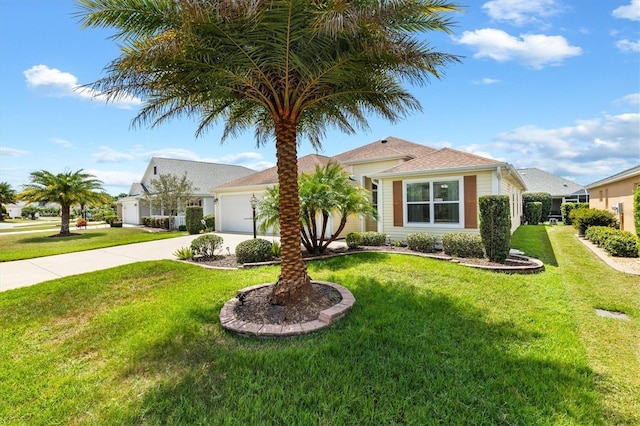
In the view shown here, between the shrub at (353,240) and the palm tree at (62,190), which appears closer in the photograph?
the shrub at (353,240)

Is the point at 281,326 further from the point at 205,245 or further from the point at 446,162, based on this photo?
the point at 446,162

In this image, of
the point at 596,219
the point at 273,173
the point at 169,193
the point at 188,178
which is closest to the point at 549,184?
the point at 596,219

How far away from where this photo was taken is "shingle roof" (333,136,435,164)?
14797 millimetres

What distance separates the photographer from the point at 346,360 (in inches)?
136

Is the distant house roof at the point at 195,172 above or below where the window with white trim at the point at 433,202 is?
above

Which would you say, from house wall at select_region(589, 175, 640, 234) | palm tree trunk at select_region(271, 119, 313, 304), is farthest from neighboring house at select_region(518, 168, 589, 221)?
palm tree trunk at select_region(271, 119, 313, 304)

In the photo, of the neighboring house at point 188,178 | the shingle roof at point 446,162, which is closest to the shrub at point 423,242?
the shingle roof at point 446,162

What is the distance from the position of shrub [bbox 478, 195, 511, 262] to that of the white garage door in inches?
549

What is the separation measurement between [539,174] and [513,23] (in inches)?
1349

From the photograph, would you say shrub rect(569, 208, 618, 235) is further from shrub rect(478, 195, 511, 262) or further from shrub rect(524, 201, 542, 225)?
shrub rect(478, 195, 511, 262)

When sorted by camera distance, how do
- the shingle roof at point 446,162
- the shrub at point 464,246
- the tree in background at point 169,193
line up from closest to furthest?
the shrub at point 464,246
the shingle roof at point 446,162
the tree in background at point 169,193

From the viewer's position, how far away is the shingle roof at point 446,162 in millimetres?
10781

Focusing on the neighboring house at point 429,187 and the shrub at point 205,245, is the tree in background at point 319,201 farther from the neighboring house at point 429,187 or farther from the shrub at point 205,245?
the neighboring house at point 429,187

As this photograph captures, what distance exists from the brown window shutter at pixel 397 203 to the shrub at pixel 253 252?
5713 millimetres
